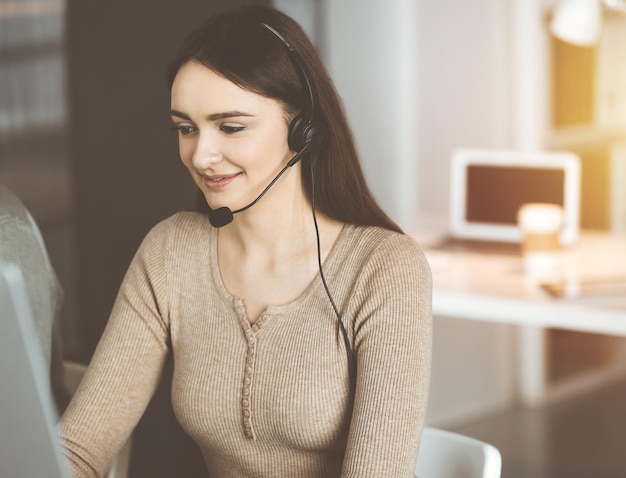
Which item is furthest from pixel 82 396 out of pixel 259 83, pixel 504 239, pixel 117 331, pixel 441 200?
pixel 441 200

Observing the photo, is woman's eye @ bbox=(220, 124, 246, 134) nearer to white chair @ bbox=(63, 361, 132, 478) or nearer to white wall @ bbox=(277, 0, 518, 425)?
white chair @ bbox=(63, 361, 132, 478)

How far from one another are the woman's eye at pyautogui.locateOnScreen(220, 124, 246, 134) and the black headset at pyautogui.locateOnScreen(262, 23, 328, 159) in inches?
3.0

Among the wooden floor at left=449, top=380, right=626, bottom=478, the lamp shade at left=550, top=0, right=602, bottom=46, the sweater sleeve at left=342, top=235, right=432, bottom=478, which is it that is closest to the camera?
the sweater sleeve at left=342, top=235, right=432, bottom=478

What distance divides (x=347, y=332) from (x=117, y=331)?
351mm

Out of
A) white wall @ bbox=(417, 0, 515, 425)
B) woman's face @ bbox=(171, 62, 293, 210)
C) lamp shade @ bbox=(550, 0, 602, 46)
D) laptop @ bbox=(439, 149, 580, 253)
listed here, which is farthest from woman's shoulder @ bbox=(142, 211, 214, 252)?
white wall @ bbox=(417, 0, 515, 425)

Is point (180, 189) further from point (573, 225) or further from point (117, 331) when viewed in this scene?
point (573, 225)

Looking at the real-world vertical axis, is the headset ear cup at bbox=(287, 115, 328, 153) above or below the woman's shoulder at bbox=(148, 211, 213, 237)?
above

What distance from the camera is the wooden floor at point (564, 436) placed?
2953mm

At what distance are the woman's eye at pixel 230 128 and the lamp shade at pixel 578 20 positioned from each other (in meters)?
1.74

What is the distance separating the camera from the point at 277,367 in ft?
4.36

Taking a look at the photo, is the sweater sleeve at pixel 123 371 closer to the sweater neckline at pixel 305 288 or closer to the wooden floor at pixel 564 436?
the sweater neckline at pixel 305 288

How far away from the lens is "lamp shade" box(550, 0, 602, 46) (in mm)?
2729

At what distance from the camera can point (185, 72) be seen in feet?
4.31

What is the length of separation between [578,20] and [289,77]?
66.4 inches
